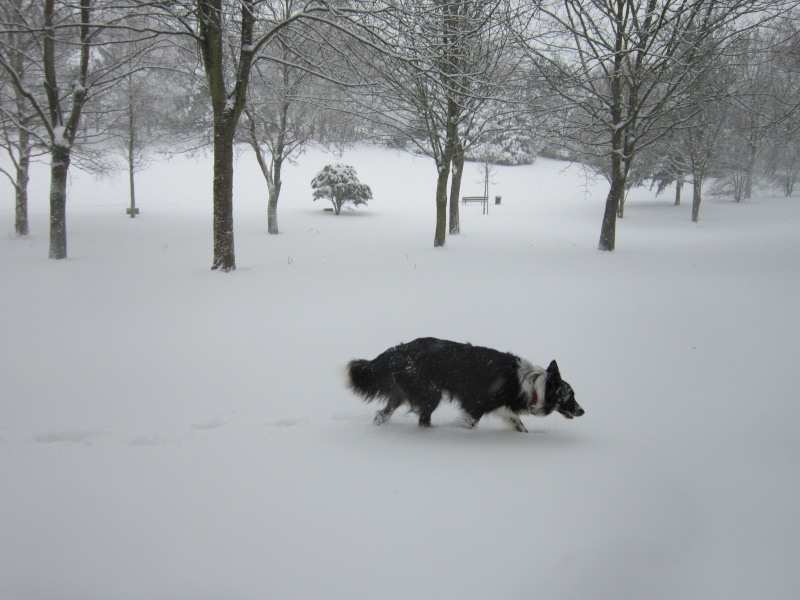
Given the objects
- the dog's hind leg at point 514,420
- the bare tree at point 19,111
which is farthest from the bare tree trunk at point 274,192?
the dog's hind leg at point 514,420

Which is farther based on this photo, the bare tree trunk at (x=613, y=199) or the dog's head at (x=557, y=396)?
the bare tree trunk at (x=613, y=199)

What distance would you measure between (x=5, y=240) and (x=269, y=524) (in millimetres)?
20513

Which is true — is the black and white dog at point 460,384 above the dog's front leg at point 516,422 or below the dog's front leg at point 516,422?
above

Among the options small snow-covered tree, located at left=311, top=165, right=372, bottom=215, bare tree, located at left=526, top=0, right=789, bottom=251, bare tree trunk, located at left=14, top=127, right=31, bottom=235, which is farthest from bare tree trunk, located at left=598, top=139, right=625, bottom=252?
bare tree trunk, located at left=14, top=127, right=31, bottom=235

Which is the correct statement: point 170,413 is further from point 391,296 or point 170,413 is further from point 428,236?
point 428,236

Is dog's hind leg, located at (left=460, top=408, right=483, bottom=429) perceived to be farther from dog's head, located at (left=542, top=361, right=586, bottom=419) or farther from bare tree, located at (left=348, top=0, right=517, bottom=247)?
bare tree, located at (left=348, top=0, right=517, bottom=247)

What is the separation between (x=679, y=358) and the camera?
6445 mm

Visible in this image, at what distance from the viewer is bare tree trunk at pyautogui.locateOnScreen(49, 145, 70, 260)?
40.5 feet

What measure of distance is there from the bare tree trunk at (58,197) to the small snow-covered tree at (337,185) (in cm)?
1827

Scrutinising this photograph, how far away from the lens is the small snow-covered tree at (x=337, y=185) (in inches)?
1187

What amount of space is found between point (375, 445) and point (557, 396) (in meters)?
1.70

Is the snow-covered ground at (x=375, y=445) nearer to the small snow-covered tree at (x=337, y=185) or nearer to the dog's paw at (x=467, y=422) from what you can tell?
the dog's paw at (x=467, y=422)

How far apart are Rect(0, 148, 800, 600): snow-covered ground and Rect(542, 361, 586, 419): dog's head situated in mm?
226

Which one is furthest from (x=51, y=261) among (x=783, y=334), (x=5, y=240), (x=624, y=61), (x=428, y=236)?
(x=624, y=61)
